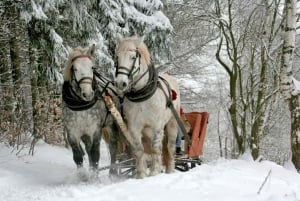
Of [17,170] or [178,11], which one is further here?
[178,11]

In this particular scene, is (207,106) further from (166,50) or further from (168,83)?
(168,83)

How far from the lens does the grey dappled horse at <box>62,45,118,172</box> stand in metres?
6.41

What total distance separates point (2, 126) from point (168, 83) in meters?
4.06

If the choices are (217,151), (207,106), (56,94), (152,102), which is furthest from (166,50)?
(217,151)

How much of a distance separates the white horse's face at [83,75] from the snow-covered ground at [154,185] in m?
1.14

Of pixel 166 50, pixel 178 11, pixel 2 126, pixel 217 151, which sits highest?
pixel 178 11

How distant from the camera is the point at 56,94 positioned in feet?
37.9

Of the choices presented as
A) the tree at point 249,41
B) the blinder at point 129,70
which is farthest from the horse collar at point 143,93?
the tree at point 249,41

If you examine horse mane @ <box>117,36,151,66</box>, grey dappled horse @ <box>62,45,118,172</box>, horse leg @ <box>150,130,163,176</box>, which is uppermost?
horse mane @ <box>117,36,151,66</box>

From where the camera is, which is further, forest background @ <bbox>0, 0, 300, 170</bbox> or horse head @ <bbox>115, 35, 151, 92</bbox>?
forest background @ <bbox>0, 0, 300, 170</bbox>

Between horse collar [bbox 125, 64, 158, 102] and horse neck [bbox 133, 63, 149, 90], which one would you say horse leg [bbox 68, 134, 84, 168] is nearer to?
horse collar [bbox 125, 64, 158, 102]

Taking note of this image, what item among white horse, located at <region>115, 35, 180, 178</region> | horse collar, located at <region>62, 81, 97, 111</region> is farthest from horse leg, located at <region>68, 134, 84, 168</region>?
white horse, located at <region>115, 35, 180, 178</region>

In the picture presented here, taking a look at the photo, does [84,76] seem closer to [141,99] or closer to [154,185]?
[141,99]

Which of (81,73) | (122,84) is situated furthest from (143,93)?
(81,73)
